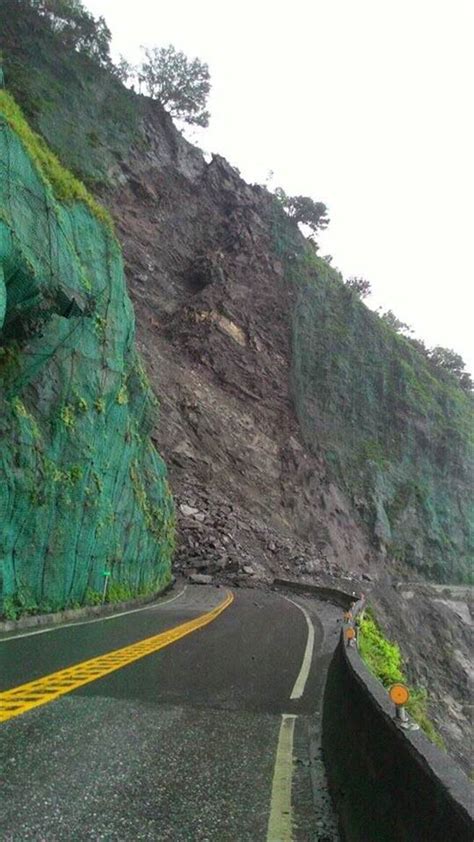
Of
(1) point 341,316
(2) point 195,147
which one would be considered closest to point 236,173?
(2) point 195,147

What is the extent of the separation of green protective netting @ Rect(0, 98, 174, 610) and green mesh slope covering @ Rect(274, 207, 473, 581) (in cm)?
3101

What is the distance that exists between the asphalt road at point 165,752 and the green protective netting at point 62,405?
12.3 feet

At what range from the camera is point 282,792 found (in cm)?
480

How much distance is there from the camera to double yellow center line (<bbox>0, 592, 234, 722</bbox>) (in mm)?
6203

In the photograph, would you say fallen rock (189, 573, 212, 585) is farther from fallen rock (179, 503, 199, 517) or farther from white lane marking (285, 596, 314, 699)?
white lane marking (285, 596, 314, 699)

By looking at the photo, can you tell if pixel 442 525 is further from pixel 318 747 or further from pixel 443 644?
pixel 318 747

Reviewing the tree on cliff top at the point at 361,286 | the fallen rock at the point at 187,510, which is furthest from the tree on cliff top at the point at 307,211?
the fallen rock at the point at 187,510

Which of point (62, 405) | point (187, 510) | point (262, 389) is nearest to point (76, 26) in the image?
point (262, 389)

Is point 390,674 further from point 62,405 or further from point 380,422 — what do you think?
point 380,422

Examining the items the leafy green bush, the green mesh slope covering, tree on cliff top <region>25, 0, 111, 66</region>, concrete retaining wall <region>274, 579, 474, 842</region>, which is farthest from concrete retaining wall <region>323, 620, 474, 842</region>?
tree on cliff top <region>25, 0, 111, 66</region>

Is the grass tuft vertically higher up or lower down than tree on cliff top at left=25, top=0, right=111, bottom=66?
lower down

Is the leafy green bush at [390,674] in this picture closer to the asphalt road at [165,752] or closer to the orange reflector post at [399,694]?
the asphalt road at [165,752]

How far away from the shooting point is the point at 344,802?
4.24 meters

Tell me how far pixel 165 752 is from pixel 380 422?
5296 cm
